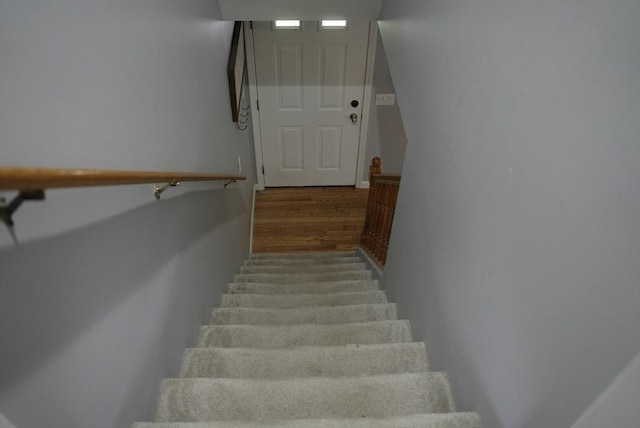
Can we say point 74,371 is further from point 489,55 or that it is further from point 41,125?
point 489,55

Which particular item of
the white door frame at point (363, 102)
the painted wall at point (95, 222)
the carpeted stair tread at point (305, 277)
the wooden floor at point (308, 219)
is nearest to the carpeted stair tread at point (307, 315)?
the painted wall at point (95, 222)

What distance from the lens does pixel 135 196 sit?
94cm

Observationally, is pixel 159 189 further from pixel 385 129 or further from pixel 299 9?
pixel 385 129

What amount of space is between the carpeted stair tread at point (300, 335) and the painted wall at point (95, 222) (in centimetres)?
14

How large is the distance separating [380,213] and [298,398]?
1.81m

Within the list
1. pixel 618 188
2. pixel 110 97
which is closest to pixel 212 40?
pixel 110 97

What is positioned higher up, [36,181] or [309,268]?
[36,181]

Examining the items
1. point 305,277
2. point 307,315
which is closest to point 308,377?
point 307,315

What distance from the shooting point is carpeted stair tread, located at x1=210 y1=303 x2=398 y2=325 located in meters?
1.75

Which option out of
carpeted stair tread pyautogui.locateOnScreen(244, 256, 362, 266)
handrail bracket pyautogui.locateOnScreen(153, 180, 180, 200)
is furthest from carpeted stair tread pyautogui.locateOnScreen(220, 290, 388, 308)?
handrail bracket pyautogui.locateOnScreen(153, 180, 180, 200)

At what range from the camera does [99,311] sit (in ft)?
2.46

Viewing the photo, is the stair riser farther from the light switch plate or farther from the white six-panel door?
the light switch plate

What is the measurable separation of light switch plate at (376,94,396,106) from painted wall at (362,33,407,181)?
4cm

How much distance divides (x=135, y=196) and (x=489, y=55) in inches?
44.0
